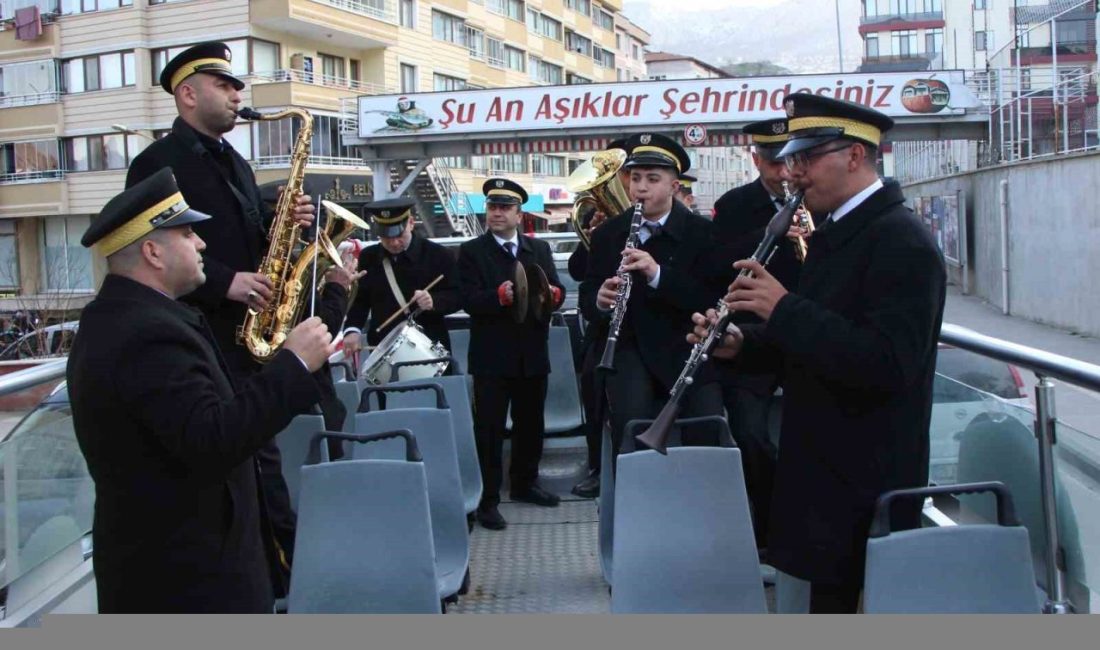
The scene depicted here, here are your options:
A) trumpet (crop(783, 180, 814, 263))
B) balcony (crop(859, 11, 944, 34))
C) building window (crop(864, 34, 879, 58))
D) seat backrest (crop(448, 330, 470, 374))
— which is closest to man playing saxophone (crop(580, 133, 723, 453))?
trumpet (crop(783, 180, 814, 263))

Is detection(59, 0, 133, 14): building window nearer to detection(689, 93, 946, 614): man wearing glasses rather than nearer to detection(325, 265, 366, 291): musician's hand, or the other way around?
detection(325, 265, 366, 291): musician's hand

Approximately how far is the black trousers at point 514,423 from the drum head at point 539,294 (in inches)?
15.6

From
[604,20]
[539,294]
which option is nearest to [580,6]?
[604,20]

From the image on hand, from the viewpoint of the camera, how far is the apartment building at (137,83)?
35.5m

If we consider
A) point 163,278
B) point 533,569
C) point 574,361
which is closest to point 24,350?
point 574,361

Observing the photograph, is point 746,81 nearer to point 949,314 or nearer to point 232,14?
point 949,314

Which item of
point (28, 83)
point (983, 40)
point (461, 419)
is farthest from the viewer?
point (983, 40)

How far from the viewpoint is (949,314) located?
68.2ft

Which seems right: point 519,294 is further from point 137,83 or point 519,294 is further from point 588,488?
point 137,83

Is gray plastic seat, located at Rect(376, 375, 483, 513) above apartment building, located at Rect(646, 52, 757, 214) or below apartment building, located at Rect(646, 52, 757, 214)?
below

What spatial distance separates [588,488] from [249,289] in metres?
3.09

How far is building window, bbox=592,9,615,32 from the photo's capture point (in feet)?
226

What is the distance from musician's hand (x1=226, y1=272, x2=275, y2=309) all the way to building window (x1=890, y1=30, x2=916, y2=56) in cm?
7738

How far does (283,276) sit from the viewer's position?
4.14m
